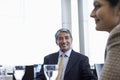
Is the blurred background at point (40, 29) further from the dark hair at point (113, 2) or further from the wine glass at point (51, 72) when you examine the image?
the dark hair at point (113, 2)

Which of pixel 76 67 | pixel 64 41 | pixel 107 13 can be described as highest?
pixel 107 13

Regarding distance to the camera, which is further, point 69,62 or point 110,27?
point 69,62

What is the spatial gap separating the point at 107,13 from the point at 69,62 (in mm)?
2092

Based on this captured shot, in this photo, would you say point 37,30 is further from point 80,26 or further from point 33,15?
point 80,26

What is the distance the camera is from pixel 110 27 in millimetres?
668

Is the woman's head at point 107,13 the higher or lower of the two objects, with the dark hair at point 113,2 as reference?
lower

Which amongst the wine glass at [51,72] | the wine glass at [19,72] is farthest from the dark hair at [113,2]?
the wine glass at [19,72]

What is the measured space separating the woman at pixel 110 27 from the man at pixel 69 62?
1808 millimetres

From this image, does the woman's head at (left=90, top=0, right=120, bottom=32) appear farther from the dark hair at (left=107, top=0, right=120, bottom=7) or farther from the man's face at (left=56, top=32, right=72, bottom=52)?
the man's face at (left=56, top=32, right=72, bottom=52)

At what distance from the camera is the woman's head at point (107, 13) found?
627 millimetres

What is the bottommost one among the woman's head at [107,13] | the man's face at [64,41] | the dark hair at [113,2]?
the man's face at [64,41]

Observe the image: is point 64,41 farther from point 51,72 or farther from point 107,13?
point 107,13

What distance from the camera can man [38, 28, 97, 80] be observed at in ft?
8.45

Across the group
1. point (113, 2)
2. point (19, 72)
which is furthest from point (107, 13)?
point (19, 72)
